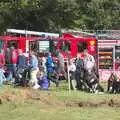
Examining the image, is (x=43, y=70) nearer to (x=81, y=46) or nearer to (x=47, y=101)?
(x=81, y=46)

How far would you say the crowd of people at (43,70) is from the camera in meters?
23.4

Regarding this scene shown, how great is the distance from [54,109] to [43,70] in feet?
28.8

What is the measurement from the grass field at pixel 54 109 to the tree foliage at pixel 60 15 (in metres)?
31.3

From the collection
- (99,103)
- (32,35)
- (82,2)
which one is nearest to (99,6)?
(82,2)

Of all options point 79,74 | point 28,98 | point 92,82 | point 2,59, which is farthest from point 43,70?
point 28,98

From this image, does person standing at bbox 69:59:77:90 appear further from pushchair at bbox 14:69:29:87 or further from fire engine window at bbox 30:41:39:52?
fire engine window at bbox 30:41:39:52

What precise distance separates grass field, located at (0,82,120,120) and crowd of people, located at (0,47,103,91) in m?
3.82

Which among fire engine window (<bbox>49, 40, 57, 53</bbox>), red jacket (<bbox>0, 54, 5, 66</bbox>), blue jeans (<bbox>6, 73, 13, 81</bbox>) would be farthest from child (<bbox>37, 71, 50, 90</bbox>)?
fire engine window (<bbox>49, 40, 57, 53</bbox>)

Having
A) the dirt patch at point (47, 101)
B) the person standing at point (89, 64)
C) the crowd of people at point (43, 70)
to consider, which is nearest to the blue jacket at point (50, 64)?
the crowd of people at point (43, 70)

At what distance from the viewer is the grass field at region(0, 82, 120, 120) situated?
49.7 ft

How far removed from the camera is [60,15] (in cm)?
5128

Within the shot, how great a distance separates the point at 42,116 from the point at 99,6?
37.0 m

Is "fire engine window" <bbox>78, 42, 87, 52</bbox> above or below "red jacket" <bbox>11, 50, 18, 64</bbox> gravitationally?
above

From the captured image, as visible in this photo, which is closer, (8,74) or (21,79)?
(21,79)
